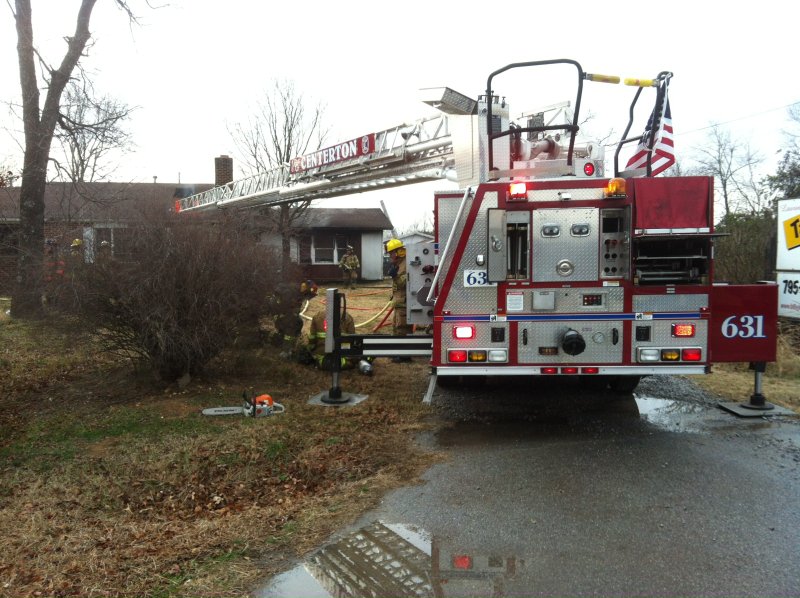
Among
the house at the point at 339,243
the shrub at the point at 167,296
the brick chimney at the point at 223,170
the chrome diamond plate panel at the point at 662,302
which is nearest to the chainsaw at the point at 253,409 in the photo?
the shrub at the point at 167,296

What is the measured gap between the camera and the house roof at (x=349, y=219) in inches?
1167

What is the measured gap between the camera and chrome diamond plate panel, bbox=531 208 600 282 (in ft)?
18.1

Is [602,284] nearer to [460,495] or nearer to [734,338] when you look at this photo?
[734,338]

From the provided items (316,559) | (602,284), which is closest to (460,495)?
(316,559)

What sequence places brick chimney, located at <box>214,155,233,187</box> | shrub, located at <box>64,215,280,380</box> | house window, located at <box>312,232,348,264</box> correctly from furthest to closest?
1. house window, located at <box>312,232,348,264</box>
2. brick chimney, located at <box>214,155,233,187</box>
3. shrub, located at <box>64,215,280,380</box>

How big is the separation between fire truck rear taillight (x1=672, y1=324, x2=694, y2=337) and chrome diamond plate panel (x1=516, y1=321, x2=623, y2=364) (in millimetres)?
484

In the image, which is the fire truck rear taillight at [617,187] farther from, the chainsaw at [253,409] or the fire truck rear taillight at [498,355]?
the chainsaw at [253,409]

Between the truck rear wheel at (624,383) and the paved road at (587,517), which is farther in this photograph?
the truck rear wheel at (624,383)

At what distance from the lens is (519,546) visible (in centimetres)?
355

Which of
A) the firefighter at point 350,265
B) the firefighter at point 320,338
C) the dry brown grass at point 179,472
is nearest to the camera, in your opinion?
the dry brown grass at point 179,472

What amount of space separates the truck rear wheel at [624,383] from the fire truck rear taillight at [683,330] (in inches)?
64.0

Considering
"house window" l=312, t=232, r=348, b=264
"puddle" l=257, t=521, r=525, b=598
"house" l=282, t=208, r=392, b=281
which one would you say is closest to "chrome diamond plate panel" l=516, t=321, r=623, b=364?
"puddle" l=257, t=521, r=525, b=598

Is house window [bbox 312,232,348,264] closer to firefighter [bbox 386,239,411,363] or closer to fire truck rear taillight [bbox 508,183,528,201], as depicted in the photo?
firefighter [bbox 386,239,411,363]

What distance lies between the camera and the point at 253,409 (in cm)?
644
